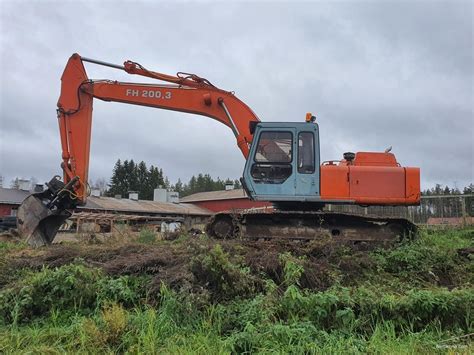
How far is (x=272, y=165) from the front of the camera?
10.1 metres

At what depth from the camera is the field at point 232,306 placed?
479cm

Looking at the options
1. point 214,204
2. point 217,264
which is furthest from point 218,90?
point 214,204

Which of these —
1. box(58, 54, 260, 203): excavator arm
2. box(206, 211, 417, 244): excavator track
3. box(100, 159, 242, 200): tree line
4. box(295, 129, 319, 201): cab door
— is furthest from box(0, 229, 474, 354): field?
box(100, 159, 242, 200): tree line

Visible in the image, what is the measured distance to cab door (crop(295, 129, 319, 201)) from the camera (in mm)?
9883

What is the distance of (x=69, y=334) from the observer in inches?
199

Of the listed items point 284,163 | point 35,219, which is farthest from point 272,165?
point 35,219

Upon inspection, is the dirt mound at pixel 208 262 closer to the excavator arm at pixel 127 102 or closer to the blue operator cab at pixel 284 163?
the blue operator cab at pixel 284 163

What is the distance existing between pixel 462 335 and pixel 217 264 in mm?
2928

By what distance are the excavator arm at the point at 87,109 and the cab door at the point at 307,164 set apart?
57.1 inches

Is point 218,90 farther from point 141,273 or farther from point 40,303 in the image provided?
point 40,303

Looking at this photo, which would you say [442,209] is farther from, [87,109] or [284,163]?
[87,109]

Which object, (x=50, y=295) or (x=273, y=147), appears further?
(x=273, y=147)

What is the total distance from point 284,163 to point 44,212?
5640mm

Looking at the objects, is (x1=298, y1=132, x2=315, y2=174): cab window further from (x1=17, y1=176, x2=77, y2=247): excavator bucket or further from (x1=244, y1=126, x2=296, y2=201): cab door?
(x1=17, y1=176, x2=77, y2=247): excavator bucket
